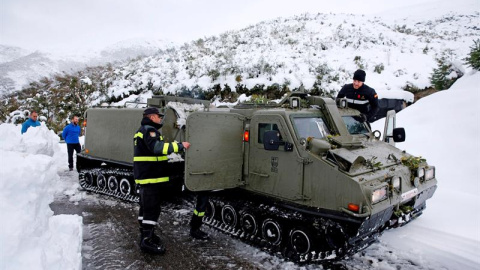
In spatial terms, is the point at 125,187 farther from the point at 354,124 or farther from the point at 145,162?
the point at 354,124

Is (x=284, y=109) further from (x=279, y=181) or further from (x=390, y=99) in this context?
(x=390, y=99)

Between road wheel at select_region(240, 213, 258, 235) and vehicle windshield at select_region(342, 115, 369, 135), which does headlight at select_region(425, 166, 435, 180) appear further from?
road wheel at select_region(240, 213, 258, 235)

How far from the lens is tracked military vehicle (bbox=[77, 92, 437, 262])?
4184 millimetres

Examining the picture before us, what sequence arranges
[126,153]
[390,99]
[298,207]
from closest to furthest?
[298,207] → [126,153] → [390,99]

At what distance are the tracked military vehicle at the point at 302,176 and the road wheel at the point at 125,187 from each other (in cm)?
273

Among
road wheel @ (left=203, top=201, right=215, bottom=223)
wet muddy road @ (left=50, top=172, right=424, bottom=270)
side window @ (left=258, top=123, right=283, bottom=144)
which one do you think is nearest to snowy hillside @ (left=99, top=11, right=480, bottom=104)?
road wheel @ (left=203, top=201, right=215, bottom=223)

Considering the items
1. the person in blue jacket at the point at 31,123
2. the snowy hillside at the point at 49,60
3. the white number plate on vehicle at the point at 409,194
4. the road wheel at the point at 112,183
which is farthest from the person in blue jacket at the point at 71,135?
the snowy hillside at the point at 49,60

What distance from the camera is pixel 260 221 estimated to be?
16.9ft

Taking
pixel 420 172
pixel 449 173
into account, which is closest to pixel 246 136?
pixel 420 172

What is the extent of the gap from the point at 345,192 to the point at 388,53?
1593cm

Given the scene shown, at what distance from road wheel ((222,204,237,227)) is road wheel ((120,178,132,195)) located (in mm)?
3061

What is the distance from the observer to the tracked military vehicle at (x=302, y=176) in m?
4.18

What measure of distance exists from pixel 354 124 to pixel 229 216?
2814 mm

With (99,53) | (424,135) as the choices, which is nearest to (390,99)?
(424,135)
